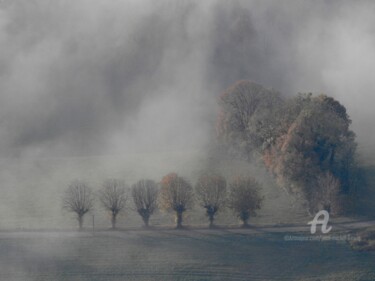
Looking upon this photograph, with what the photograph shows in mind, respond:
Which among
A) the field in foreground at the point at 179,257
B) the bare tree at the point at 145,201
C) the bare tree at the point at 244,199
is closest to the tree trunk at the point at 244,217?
the bare tree at the point at 244,199

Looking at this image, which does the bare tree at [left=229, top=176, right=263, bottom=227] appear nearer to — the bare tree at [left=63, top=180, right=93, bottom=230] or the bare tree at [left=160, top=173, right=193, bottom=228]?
the bare tree at [left=160, top=173, right=193, bottom=228]

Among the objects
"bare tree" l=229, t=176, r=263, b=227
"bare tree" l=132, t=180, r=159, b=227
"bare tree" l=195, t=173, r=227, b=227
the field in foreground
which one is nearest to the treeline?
"bare tree" l=229, t=176, r=263, b=227

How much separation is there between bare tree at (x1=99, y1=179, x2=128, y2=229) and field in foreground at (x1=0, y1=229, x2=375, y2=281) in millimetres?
3323

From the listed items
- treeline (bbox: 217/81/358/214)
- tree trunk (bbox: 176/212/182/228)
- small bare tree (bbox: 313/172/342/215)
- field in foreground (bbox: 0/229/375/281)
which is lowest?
field in foreground (bbox: 0/229/375/281)

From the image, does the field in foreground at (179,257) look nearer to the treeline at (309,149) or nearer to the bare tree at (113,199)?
the bare tree at (113,199)

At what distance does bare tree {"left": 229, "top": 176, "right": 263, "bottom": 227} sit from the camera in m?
72.8

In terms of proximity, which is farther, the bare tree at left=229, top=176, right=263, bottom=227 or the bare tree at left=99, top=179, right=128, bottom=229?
the bare tree at left=99, top=179, right=128, bottom=229

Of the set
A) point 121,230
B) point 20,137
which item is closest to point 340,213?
point 121,230

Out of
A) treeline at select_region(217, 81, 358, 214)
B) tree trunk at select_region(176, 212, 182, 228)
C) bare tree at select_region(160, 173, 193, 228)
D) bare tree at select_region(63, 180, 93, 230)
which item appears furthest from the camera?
treeline at select_region(217, 81, 358, 214)

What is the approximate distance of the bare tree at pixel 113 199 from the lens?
243 feet

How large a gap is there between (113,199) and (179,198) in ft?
22.8

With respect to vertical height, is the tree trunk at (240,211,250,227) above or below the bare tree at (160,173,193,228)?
below

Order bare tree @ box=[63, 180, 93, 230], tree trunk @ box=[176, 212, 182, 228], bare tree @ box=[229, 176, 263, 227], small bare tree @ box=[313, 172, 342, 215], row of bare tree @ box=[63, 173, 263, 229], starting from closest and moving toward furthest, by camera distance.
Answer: bare tree @ box=[229, 176, 263, 227] → tree trunk @ box=[176, 212, 182, 228] → row of bare tree @ box=[63, 173, 263, 229] → small bare tree @ box=[313, 172, 342, 215] → bare tree @ box=[63, 180, 93, 230]

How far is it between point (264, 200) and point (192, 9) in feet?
330
